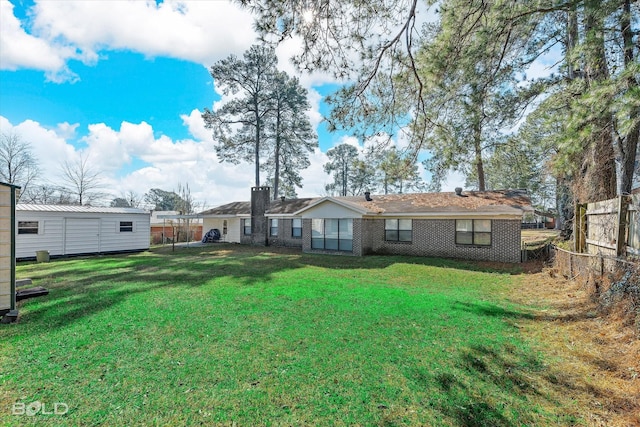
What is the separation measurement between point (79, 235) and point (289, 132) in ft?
56.6

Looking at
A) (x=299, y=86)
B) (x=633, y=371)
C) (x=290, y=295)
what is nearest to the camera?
(x=633, y=371)

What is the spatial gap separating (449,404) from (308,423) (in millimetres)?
1551

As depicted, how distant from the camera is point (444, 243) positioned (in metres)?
14.6

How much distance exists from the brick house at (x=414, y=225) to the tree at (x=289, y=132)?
7983mm

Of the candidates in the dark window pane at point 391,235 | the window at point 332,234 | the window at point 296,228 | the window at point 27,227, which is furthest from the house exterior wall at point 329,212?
the window at point 27,227

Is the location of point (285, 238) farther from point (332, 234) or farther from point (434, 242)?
point (434, 242)

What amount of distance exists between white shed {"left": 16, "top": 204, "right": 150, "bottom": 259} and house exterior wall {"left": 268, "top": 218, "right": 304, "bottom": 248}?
8393 mm

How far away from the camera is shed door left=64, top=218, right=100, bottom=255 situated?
617 inches

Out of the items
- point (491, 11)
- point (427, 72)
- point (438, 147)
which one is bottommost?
point (438, 147)

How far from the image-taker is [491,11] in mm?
6246

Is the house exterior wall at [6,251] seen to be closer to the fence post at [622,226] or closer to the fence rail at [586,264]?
the fence rail at [586,264]

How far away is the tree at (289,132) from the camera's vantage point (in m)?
25.8

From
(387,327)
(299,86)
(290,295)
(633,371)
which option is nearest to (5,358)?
(290,295)

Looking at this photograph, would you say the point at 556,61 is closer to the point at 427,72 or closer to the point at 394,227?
the point at 427,72
